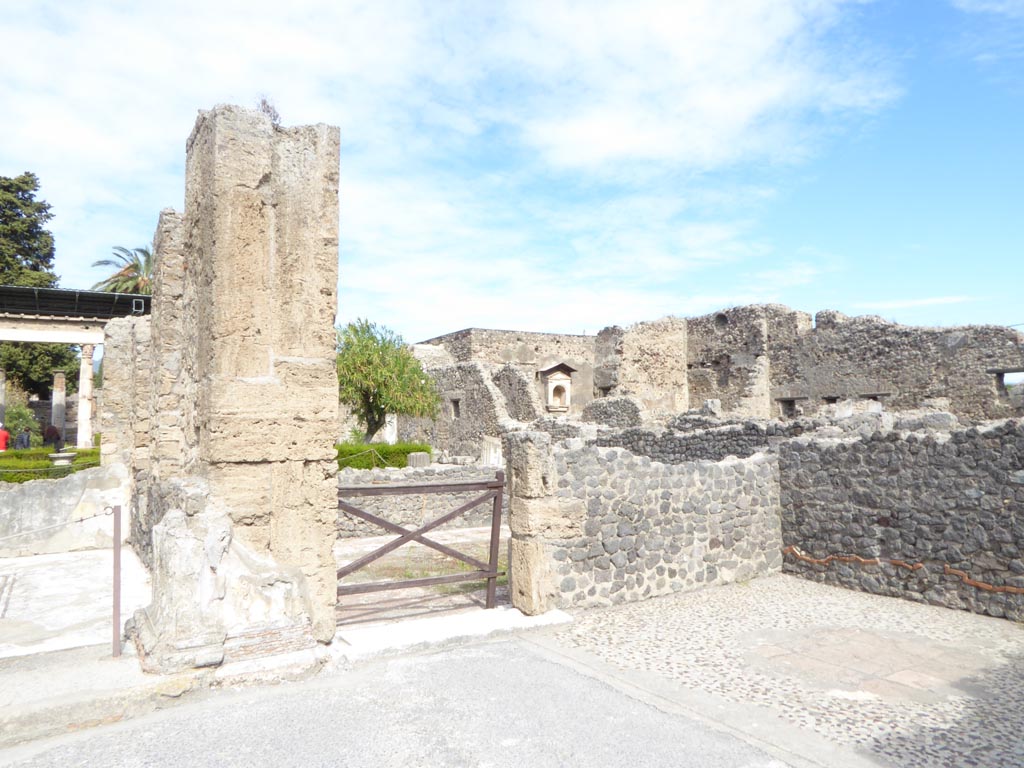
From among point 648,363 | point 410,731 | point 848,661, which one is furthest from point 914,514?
point 648,363

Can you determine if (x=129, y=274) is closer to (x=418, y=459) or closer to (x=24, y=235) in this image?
(x=24, y=235)

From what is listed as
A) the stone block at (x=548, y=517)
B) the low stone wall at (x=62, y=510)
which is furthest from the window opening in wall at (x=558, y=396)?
the stone block at (x=548, y=517)

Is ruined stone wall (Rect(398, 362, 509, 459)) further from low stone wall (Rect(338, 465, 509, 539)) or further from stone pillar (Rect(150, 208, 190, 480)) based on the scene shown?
stone pillar (Rect(150, 208, 190, 480))

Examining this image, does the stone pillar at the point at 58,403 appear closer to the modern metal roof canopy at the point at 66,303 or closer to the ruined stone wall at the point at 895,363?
the modern metal roof canopy at the point at 66,303

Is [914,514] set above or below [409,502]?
above

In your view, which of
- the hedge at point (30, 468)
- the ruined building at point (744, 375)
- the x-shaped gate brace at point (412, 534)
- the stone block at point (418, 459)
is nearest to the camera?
the x-shaped gate brace at point (412, 534)

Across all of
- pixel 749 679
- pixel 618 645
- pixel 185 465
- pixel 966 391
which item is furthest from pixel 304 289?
pixel 966 391

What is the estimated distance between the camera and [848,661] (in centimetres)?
514

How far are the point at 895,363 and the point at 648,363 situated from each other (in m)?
7.01

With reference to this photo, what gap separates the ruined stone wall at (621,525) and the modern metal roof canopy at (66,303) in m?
21.5

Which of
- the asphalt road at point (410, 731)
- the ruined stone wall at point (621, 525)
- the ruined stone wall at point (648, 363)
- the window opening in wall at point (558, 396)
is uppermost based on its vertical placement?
the ruined stone wall at point (648, 363)

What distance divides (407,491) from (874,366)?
49.4ft

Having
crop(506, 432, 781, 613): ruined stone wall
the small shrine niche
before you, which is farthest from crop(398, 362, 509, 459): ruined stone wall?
crop(506, 432, 781, 613): ruined stone wall

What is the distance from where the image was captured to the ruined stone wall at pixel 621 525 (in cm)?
640
